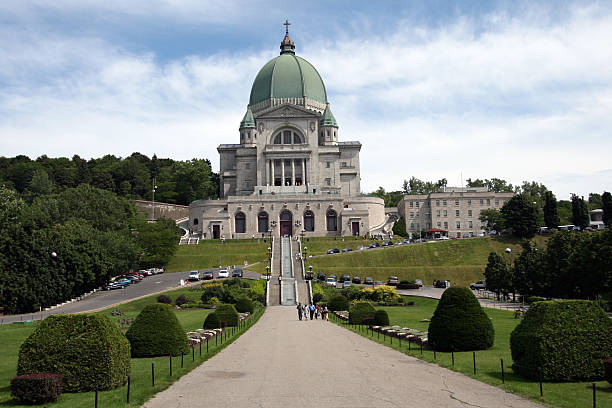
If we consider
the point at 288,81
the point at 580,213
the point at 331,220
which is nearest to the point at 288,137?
the point at 288,81

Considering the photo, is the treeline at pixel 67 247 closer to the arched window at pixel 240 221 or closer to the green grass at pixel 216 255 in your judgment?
the green grass at pixel 216 255

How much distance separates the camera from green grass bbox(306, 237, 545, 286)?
6850 cm

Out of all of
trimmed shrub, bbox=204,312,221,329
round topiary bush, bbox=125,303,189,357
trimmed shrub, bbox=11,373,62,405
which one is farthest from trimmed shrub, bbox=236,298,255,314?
trimmed shrub, bbox=11,373,62,405

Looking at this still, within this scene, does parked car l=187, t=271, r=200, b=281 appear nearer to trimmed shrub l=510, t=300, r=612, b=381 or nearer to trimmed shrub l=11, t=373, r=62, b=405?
trimmed shrub l=11, t=373, r=62, b=405

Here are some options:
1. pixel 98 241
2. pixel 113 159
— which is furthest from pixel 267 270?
pixel 113 159

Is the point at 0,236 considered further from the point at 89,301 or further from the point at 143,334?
the point at 143,334

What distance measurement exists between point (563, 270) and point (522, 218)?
3855cm

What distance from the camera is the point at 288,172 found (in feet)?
355

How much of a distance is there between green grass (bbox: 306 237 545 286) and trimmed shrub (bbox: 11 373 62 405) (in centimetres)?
5402

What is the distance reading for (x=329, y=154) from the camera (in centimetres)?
11075

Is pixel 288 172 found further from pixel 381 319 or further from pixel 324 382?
pixel 324 382

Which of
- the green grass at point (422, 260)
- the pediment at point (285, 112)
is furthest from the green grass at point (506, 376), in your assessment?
the pediment at point (285, 112)

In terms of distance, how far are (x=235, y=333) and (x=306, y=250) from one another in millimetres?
47515

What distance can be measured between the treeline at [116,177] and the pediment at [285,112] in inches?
1080
